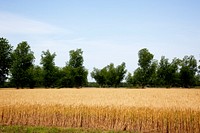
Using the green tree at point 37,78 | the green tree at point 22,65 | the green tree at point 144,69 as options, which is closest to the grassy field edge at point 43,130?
the green tree at point 22,65

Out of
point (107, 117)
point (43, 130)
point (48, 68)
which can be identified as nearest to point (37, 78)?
point (48, 68)

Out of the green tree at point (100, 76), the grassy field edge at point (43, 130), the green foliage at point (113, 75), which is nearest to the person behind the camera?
the grassy field edge at point (43, 130)

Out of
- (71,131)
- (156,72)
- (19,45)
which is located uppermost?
(19,45)

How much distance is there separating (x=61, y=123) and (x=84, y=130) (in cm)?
241

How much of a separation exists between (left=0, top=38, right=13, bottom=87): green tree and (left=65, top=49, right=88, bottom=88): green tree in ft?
62.2

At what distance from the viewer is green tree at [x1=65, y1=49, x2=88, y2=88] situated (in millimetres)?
79012

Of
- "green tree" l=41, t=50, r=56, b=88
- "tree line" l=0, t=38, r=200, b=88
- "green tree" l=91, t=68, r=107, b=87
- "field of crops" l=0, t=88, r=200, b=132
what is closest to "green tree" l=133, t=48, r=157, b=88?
"tree line" l=0, t=38, r=200, b=88

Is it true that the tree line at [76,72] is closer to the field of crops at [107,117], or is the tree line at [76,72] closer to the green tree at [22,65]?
the green tree at [22,65]

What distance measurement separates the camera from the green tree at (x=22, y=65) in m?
68.6

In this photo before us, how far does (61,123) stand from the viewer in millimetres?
17844

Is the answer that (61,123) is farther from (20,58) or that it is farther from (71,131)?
(20,58)

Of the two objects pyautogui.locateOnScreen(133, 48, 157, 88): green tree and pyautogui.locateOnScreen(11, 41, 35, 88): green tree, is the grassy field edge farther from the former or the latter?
pyautogui.locateOnScreen(133, 48, 157, 88): green tree

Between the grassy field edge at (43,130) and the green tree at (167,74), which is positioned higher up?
the green tree at (167,74)

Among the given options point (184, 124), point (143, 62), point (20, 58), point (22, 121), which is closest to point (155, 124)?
point (184, 124)
